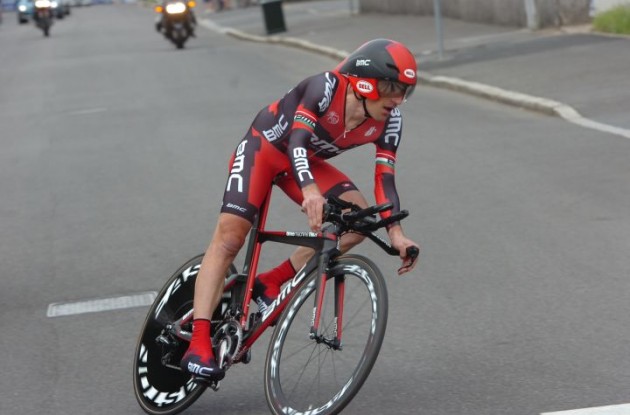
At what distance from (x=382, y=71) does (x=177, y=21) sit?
29.8 meters

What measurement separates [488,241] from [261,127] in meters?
3.82

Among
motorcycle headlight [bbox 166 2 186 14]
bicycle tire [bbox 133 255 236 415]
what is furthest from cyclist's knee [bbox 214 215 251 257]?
motorcycle headlight [bbox 166 2 186 14]

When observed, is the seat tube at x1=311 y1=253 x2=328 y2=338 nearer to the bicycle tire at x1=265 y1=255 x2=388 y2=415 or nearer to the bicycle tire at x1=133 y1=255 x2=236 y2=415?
the bicycle tire at x1=265 y1=255 x2=388 y2=415

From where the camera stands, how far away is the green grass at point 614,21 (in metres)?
22.2

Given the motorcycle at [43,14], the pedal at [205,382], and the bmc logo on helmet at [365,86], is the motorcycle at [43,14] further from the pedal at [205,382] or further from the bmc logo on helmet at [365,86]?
the bmc logo on helmet at [365,86]

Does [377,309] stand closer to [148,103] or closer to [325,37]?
[148,103]

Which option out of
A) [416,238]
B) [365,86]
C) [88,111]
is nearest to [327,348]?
[365,86]

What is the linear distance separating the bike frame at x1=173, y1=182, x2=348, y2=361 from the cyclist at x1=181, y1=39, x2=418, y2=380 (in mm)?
82

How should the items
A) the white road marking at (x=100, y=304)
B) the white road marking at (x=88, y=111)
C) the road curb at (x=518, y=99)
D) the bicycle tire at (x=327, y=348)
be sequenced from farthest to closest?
the white road marking at (x=88, y=111), the road curb at (x=518, y=99), the white road marking at (x=100, y=304), the bicycle tire at (x=327, y=348)

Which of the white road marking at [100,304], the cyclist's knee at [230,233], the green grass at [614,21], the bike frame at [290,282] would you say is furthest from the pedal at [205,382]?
the green grass at [614,21]

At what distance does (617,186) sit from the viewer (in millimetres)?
10844

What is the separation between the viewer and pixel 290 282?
5387 mm

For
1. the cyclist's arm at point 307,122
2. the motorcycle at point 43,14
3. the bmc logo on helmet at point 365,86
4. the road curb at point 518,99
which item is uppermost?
the bmc logo on helmet at point 365,86

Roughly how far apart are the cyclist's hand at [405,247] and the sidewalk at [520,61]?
341 inches
